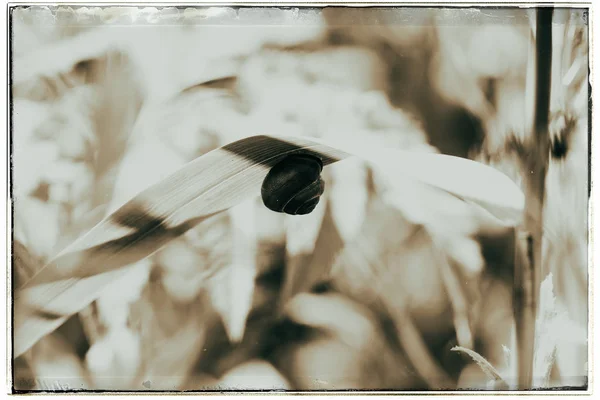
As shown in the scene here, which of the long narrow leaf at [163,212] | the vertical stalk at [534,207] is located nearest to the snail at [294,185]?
the long narrow leaf at [163,212]

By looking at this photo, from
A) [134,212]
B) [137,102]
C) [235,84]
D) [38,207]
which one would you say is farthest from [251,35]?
[38,207]

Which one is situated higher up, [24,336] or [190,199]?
[190,199]

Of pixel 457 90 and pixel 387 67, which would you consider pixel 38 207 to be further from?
pixel 457 90

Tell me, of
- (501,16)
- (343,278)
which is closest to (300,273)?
(343,278)

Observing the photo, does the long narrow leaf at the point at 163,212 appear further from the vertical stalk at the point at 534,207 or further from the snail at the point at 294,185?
the vertical stalk at the point at 534,207

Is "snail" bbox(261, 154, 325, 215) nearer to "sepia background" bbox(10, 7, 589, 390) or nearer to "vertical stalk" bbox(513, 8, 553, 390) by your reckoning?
"sepia background" bbox(10, 7, 589, 390)

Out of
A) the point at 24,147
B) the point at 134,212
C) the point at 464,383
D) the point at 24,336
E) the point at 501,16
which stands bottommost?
the point at 464,383
